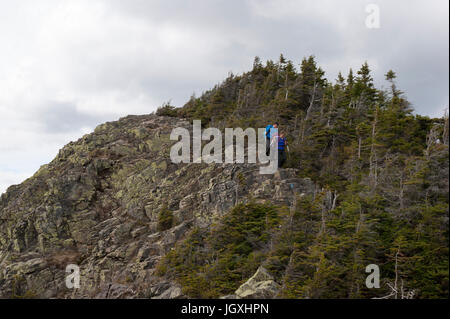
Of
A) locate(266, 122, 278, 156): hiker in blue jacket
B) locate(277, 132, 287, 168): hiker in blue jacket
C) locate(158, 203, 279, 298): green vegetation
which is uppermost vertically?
locate(266, 122, 278, 156): hiker in blue jacket

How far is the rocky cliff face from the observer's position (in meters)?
16.2

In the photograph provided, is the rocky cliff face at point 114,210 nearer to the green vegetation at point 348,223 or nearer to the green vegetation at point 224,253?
the green vegetation at point 224,253

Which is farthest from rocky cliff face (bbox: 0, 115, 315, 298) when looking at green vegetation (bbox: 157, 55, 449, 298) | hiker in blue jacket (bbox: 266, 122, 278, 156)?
green vegetation (bbox: 157, 55, 449, 298)

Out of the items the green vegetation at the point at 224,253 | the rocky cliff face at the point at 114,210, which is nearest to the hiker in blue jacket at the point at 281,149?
the rocky cliff face at the point at 114,210

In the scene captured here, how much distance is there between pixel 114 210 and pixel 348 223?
1322cm

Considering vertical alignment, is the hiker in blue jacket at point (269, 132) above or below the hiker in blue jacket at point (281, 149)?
above

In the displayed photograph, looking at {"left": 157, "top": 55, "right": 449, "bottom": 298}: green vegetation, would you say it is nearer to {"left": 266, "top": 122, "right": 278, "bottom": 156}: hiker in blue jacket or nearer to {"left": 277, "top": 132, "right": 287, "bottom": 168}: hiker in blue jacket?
{"left": 277, "top": 132, "right": 287, "bottom": 168}: hiker in blue jacket

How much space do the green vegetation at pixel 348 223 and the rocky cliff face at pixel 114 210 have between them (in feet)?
4.91

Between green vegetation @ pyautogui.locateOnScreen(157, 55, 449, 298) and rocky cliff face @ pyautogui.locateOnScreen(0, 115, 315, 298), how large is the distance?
150 cm

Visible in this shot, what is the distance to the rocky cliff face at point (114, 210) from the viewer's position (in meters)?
16.2

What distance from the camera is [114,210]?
2033cm
